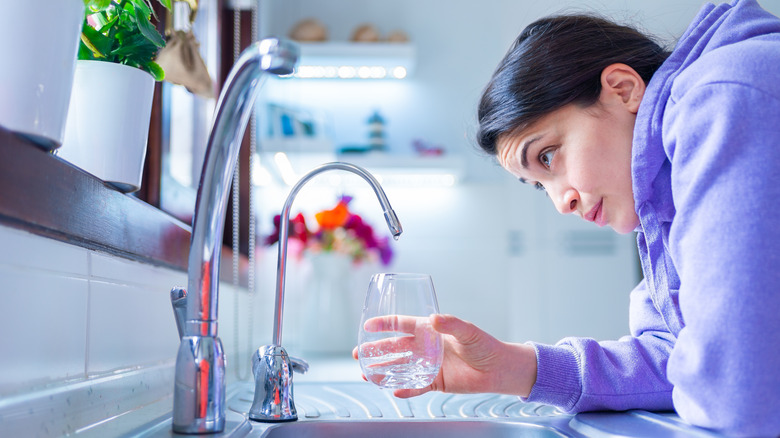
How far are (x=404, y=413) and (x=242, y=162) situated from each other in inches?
66.3

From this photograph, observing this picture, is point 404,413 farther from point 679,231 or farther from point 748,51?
point 748,51

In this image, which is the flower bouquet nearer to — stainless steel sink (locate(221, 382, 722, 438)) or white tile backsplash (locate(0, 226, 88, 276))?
stainless steel sink (locate(221, 382, 722, 438))

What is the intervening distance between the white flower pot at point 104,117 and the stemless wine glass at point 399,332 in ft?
1.07

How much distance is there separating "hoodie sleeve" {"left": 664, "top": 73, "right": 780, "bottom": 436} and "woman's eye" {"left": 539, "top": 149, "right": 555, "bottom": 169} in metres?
0.28

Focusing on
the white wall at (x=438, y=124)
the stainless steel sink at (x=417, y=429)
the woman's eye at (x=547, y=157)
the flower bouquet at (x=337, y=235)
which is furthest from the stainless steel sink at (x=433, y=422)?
the white wall at (x=438, y=124)

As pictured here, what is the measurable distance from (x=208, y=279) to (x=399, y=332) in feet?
0.72

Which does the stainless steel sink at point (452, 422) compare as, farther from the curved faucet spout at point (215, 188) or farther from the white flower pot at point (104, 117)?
the white flower pot at point (104, 117)

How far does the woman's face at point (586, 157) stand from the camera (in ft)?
3.07

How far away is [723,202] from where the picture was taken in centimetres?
64

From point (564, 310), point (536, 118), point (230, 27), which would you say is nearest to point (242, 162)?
point (230, 27)

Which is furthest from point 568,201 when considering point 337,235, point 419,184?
point 419,184

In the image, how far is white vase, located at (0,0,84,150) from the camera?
551mm

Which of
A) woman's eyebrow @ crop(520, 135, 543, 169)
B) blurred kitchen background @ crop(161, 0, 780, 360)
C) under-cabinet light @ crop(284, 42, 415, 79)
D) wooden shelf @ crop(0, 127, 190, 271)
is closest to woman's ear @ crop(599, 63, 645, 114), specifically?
woman's eyebrow @ crop(520, 135, 543, 169)

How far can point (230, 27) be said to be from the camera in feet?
8.01
